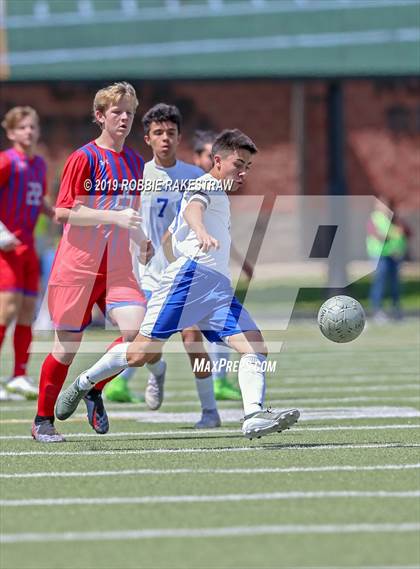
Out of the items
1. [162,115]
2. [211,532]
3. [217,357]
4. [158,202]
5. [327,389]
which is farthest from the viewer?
[327,389]

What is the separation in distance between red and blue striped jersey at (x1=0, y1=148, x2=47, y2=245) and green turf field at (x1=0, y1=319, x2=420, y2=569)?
170 centimetres

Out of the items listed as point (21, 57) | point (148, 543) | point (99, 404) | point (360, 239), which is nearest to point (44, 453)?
point (99, 404)

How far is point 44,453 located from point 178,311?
1093 millimetres

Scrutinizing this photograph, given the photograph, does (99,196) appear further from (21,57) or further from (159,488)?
(21,57)

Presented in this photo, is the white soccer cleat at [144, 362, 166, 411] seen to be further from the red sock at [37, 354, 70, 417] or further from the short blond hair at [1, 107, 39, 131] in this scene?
the short blond hair at [1, 107, 39, 131]

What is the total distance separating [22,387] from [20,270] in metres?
0.96

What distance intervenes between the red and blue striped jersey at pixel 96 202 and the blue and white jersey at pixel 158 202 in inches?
51.2

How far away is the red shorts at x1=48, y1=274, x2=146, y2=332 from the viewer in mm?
8055

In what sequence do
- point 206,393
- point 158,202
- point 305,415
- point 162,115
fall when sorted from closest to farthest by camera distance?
point 206,393 → point 162,115 → point 305,415 → point 158,202

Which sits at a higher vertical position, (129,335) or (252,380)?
(129,335)

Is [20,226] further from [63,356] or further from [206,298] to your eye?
[206,298]

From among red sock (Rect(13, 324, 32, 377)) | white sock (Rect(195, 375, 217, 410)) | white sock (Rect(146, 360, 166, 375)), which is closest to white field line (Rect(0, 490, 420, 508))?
white sock (Rect(195, 375, 217, 410))

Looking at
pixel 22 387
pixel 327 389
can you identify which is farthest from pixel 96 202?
pixel 327 389

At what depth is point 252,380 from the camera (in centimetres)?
770
